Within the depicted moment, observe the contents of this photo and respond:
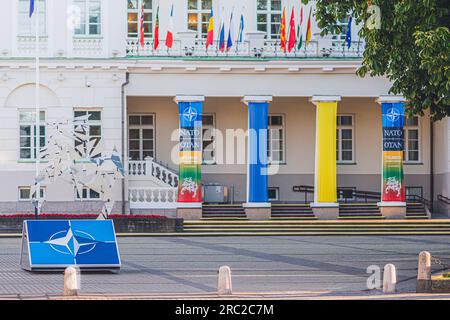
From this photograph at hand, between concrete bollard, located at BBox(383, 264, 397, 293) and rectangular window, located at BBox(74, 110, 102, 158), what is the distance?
70.3 feet

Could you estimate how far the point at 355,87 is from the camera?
46.5m

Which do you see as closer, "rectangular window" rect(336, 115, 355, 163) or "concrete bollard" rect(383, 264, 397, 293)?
"concrete bollard" rect(383, 264, 397, 293)

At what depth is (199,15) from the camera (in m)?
47.5

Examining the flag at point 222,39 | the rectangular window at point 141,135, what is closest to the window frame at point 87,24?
the rectangular window at point 141,135

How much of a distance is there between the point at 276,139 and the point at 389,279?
Answer: 26.1m

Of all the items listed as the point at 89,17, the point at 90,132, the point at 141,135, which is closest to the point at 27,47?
the point at 89,17

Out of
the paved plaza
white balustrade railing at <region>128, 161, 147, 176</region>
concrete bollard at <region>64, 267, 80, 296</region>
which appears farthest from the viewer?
white balustrade railing at <region>128, 161, 147, 176</region>

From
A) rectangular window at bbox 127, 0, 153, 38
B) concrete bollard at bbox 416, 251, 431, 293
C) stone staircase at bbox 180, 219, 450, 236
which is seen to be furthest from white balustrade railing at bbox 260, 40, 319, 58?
concrete bollard at bbox 416, 251, 431, 293

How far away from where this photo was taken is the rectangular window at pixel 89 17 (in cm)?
4591

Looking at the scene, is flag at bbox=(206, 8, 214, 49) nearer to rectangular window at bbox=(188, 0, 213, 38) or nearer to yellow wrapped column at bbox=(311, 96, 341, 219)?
rectangular window at bbox=(188, 0, 213, 38)

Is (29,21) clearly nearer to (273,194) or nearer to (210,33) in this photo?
(210,33)

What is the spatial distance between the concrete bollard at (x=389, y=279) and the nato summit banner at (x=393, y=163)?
2190cm

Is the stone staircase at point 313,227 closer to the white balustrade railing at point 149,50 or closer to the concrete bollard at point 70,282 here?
the white balustrade railing at point 149,50

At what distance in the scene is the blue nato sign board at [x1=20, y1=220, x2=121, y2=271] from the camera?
27266 mm
